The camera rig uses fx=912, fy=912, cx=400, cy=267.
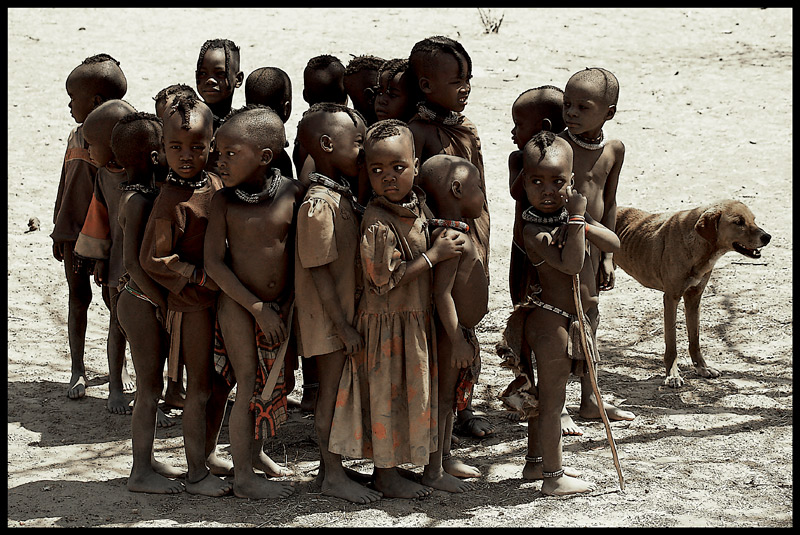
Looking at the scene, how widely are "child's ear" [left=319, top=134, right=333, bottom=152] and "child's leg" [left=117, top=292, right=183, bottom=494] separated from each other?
1.04 metres

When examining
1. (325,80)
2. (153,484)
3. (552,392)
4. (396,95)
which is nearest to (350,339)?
(552,392)

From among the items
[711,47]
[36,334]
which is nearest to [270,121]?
[36,334]

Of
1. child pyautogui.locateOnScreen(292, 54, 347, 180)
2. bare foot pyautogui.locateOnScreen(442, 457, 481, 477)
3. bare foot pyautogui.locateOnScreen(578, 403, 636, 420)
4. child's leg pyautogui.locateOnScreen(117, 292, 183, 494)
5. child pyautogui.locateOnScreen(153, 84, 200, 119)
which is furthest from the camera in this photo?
child pyautogui.locateOnScreen(292, 54, 347, 180)

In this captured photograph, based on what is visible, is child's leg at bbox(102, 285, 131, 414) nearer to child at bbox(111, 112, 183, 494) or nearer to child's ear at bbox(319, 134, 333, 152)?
child at bbox(111, 112, 183, 494)

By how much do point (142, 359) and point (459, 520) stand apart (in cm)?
154

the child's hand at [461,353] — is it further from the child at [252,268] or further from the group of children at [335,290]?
the child at [252,268]

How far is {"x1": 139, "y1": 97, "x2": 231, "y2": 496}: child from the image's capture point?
12.2 feet

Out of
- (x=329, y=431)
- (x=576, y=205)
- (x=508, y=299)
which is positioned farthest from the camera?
(x=508, y=299)

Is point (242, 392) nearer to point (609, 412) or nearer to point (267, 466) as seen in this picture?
point (267, 466)

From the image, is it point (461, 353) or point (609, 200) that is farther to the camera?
point (609, 200)

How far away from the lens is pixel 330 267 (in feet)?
12.5

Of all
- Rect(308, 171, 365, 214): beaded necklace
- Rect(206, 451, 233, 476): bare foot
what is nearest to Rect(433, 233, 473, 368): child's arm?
Rect(308, 171, 365, 214): beaded necklace

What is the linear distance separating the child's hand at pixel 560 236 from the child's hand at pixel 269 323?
1.18 meters

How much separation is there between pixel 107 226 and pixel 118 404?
40.2 inches
